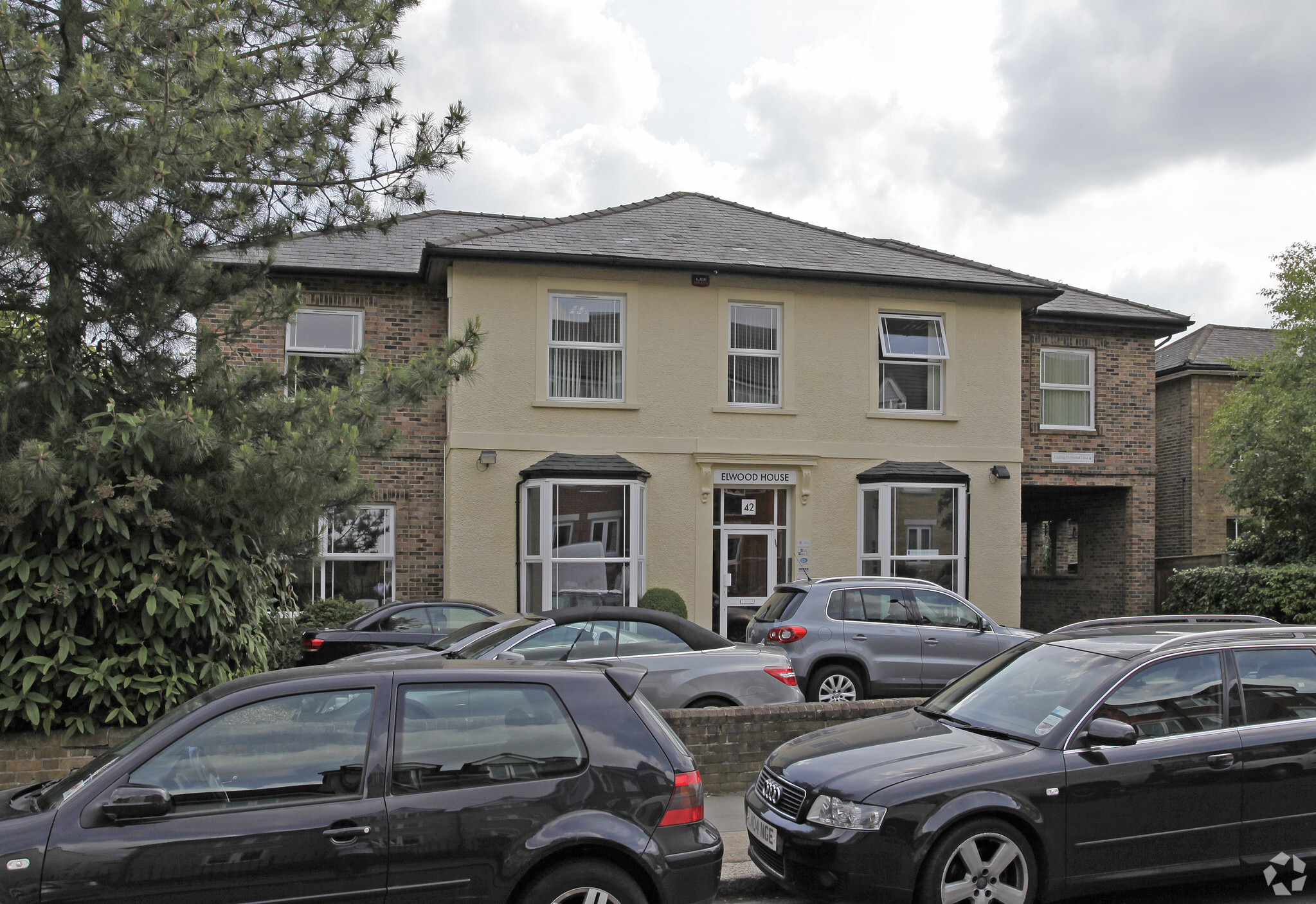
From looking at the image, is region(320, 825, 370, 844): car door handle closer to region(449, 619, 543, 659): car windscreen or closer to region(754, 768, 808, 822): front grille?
region(754, 768, 808, 822): front grille

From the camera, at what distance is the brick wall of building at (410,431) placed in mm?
16250

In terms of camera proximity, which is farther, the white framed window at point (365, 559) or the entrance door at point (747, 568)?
the entrance door at point (747, 568)

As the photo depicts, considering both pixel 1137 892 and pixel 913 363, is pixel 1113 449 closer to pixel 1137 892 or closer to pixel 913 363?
pixel 913 363

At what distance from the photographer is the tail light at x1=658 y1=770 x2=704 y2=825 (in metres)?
4.51

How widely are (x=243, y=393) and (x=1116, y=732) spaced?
635cm

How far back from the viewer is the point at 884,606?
37.6 feet

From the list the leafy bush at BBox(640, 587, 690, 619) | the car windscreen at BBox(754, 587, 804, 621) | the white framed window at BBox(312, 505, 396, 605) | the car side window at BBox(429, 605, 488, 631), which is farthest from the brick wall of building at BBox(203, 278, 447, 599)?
the car windscreen at BBox(754, 587, 804, 621)

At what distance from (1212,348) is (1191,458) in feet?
11.6

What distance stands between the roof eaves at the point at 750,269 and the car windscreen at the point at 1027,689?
34.2 ft

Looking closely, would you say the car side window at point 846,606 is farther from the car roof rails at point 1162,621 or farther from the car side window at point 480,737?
the car side window at point 480,737

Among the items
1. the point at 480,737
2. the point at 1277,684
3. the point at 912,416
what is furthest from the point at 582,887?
the point at 912,416

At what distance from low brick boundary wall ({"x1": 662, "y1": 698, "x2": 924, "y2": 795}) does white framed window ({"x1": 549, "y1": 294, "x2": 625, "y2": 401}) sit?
8.70 meters

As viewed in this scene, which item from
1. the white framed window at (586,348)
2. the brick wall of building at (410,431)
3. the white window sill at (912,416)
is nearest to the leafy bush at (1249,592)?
the white window sill at (912,416)

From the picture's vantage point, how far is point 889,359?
1730 centimetres
